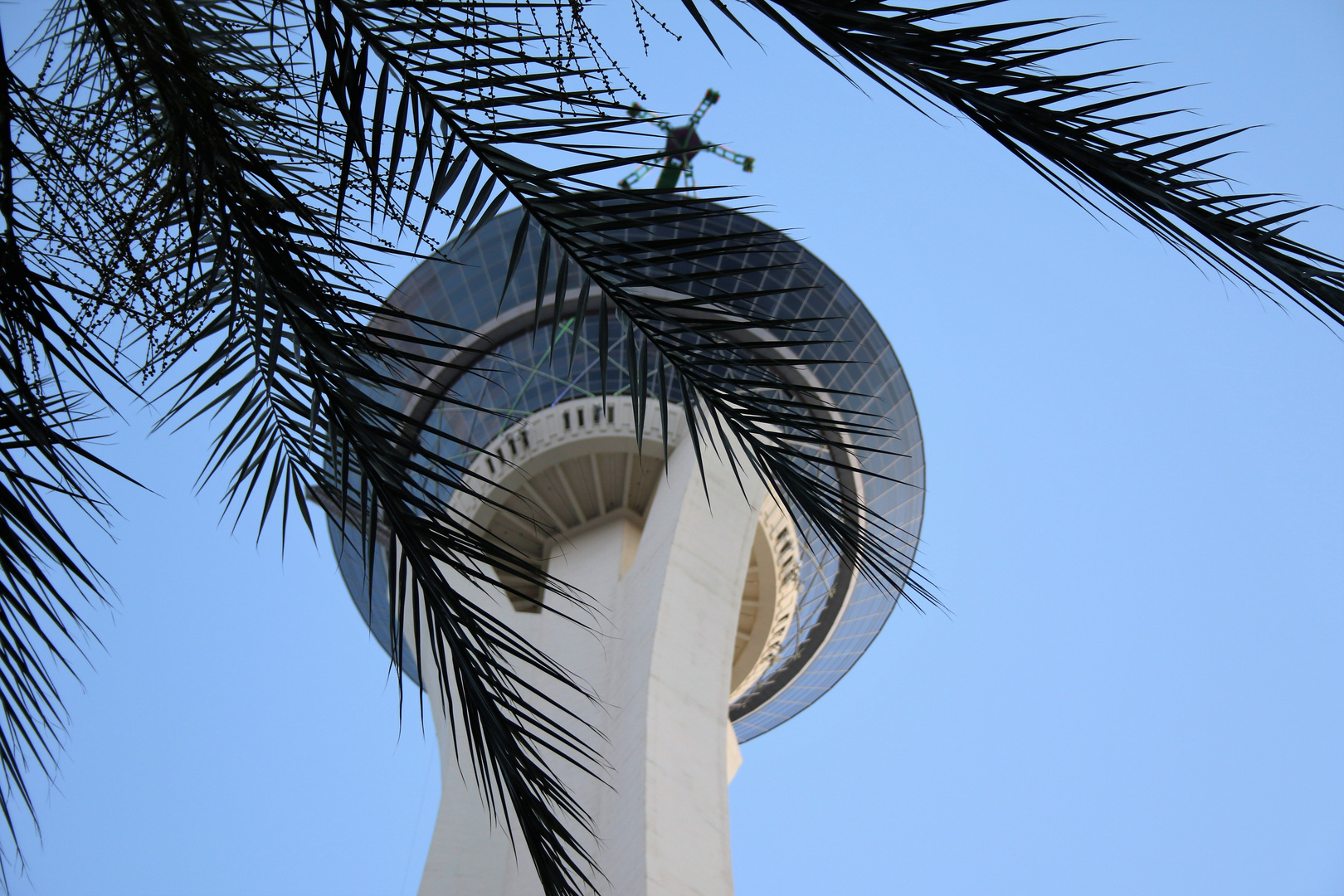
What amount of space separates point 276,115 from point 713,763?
1523 centimetres

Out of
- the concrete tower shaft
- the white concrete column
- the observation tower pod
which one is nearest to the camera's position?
the white concrete column

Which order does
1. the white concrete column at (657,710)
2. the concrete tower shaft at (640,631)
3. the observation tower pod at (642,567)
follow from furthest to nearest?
1. the observation tower pod at (642,567)
2. the concrete tower shaft at (640,631)
3. the white concrete column at (657,710)

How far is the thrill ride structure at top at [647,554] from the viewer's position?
16969mm

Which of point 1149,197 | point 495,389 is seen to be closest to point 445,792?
point 495,389

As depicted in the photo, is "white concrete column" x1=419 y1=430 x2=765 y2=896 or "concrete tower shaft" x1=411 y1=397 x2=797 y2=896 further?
"concrete tower shaft" x1=411 y1=397 x2=797 y2=896

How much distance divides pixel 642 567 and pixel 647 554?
0.25 m

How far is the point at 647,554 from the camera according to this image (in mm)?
20500

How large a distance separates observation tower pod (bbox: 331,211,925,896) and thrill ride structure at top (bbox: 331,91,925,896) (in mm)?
48

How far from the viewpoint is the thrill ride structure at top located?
17.0 metres

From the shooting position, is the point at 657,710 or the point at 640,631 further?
the point at 640,631

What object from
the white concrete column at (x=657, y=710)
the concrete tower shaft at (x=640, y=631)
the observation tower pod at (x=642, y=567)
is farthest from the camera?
the observation tower pod at (x=642, y=567)

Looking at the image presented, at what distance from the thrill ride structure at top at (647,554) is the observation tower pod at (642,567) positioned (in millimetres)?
48

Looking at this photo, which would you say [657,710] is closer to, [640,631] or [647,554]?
[640,631]

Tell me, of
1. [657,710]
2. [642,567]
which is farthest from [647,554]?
[657,710]
